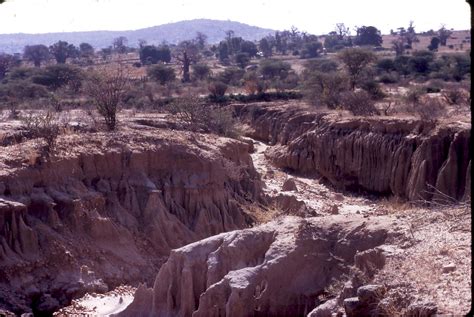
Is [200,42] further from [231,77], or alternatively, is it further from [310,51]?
[231,77]

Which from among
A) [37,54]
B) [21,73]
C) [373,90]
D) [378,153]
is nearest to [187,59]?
[21,73]

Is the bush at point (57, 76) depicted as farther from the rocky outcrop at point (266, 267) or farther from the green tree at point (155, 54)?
the rocky outcrop at point (266, 267)

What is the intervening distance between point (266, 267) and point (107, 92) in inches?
741

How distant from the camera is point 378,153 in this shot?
31.5 metres

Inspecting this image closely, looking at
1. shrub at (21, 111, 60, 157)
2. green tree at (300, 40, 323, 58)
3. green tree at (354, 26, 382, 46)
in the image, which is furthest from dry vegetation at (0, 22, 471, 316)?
green tree at (354, 26, 382, 46)

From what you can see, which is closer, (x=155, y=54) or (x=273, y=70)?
(x=273, y=70)

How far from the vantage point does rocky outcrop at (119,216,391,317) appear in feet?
41.9

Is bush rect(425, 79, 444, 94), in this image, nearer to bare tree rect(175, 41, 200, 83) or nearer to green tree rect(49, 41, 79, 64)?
bare tree rect(175, 41, 200, 83)

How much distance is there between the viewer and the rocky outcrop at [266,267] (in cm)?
1277

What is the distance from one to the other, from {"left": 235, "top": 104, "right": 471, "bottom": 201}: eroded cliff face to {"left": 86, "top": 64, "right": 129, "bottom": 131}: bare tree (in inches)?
396

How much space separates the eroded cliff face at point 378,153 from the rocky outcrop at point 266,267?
10.1 m

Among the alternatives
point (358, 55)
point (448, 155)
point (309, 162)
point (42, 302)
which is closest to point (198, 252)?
point (42, 302)

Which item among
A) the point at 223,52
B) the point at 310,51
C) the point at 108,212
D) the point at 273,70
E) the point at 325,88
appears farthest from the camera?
the point at 223,52

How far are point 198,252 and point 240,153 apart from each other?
12.9 meters
